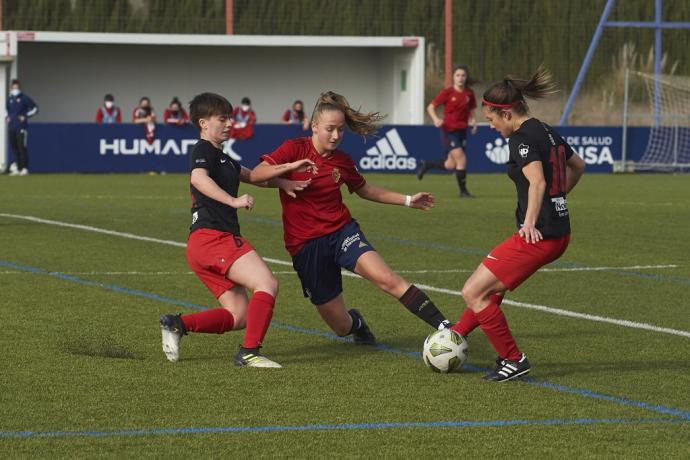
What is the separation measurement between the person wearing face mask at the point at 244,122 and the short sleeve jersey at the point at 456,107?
757 centimetres

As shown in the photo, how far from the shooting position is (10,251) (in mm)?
14203

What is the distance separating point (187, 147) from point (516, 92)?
79.5 ft

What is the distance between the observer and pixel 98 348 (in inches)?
337

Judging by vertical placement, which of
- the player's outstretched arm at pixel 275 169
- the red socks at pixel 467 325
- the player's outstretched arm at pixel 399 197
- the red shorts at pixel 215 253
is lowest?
the red socks at pixel 467 325

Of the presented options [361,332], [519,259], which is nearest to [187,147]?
[361,332]

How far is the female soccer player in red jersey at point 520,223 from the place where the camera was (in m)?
7.58

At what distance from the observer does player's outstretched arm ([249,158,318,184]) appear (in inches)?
Answer: 317

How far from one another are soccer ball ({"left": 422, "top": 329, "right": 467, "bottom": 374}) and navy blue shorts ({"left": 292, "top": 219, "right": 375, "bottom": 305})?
715 millimetres

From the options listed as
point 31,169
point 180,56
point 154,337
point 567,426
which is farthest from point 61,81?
point 567,426

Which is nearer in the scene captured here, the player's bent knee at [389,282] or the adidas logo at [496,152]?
the player's bent knee at [389,282]

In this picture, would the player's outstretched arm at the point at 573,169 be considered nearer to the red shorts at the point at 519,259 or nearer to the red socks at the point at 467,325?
the red shorts at the point at 519,259

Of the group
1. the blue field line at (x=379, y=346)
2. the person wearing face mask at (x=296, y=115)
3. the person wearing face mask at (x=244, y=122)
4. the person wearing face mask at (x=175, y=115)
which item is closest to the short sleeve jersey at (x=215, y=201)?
the blue field line at (x=379, y=346)

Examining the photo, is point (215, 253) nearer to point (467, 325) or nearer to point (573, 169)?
point (467, 325)

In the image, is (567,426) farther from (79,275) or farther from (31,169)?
(31,169)
